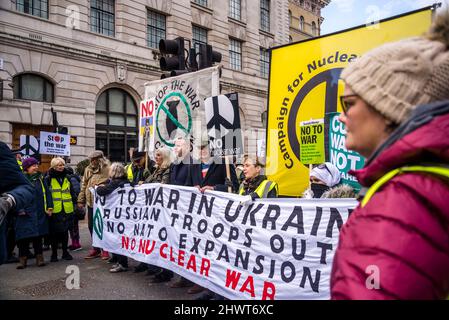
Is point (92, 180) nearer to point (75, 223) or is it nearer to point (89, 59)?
point (75, 223)

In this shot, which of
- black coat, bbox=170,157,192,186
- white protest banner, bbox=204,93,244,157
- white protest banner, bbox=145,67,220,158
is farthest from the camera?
white protest banner, bbox=145,67,220,158

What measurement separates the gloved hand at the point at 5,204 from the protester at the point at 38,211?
394 cm

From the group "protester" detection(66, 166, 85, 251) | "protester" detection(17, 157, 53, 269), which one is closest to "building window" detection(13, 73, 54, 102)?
"protester" detection(66, 166, 85, 251)

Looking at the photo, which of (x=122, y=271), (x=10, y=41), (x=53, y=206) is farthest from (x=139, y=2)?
(x=122, y=271)

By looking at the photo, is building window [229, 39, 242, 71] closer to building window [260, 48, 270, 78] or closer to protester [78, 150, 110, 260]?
building window [260, 48, 270, 78]

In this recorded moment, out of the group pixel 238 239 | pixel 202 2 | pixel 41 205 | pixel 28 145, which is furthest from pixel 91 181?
pixel 202 2

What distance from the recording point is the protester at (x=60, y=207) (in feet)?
22.0

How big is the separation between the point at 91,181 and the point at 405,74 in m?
6.98

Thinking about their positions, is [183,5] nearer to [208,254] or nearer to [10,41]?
[10,41]

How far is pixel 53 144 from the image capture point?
10586mm

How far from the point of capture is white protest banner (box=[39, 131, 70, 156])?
33.8 ft

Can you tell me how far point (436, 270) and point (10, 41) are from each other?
1817cm

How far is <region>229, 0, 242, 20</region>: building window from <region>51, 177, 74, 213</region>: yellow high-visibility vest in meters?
22.5

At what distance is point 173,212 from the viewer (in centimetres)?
488
